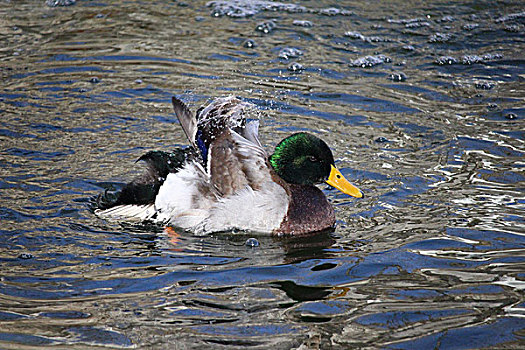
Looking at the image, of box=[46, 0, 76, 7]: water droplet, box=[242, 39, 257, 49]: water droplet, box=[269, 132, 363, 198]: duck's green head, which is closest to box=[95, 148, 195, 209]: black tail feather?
box=[269, 132, 363, 198]: duck's green head

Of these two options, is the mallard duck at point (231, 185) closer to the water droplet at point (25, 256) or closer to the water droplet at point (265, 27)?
the water droplet at point (25, 256)

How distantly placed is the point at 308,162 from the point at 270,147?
1378mm

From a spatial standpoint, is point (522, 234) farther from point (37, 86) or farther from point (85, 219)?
point (37, 86)

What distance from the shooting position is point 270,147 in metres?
7.14

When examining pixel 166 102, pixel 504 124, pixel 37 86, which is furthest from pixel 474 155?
pixel 37 86

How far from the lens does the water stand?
4.21m

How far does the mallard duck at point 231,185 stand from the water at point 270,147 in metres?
0.18

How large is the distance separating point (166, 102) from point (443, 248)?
3.97 meters

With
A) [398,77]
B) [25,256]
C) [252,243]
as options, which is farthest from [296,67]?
[25,256]

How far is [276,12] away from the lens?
34.8 ft

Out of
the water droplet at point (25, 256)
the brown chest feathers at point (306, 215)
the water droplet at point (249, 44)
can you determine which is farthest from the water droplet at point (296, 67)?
the water droplet at point (25, 256)

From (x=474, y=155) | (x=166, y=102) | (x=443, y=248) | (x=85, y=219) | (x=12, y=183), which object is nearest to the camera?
(x=443, y=248)

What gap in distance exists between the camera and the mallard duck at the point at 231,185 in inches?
220

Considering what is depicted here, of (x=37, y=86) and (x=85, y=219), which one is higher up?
(x=37, y=86)
